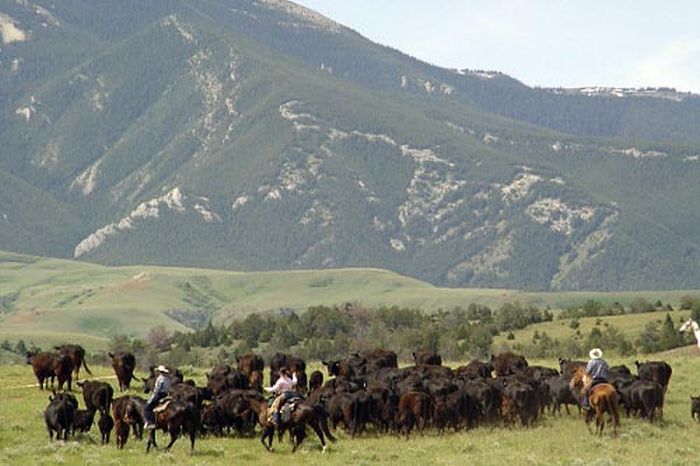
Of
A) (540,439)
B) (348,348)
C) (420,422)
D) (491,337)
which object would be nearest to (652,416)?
(540,439)

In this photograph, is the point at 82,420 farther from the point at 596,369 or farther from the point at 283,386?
the point at 596,369

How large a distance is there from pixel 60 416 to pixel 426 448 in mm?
10567

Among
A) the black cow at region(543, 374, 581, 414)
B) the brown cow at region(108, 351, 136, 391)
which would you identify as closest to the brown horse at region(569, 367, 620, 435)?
the black cow at region(543, 374, 581, 414)

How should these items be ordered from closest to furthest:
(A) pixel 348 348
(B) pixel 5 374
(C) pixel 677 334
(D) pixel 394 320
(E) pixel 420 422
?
(E) pixel 420 422, (B) pixel 5 374, (C) pixel 677 334, (A) pixel 348 348, (D) pixel 394 320

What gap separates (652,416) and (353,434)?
965 cm

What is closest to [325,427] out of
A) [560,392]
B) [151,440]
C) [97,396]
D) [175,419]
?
[175,419]

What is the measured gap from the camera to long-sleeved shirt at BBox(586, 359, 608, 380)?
128ft

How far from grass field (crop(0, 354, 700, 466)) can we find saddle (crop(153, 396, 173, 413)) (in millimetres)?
1159

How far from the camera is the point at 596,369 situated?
39219 millimetres

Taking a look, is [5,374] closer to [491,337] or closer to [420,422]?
[420,422]

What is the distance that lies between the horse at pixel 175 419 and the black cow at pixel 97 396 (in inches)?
158

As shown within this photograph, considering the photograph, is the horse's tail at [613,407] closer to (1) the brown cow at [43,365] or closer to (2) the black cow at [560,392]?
(2) the black cow at [560,392]

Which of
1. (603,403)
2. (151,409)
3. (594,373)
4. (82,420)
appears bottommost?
(82,420)

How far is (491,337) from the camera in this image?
10138 centimetres
